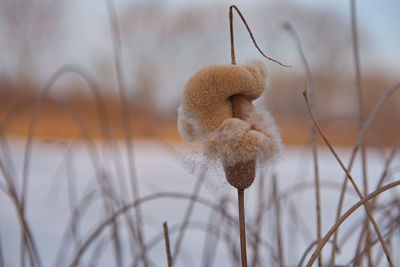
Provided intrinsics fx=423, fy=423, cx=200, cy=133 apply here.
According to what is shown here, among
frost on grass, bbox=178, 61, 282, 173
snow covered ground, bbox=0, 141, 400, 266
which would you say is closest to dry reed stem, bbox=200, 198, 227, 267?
snow covered ground, bbox=0, 141, 400, 266

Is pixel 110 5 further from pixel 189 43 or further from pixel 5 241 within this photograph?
pixel 189 43

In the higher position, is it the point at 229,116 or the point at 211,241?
the point at 229,116

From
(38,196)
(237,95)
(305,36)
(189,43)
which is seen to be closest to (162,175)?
(38,196)

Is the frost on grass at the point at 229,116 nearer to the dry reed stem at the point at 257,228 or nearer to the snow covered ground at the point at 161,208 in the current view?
the snow covered ground at the point at 161,208

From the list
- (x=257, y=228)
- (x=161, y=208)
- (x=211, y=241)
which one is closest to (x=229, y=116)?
(x=257, y=228)

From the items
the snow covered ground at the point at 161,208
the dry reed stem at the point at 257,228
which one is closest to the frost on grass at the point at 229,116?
the snow covered ground at the point at 161,208

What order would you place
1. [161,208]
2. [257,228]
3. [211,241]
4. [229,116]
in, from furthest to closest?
1. [161,208]
2. [211,241]
3. [257,228]
4. [229,116]

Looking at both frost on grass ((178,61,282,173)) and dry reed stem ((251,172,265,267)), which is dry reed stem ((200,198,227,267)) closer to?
dry reed stem ((251,172,265,267))

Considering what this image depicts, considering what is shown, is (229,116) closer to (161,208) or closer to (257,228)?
(257,228)
